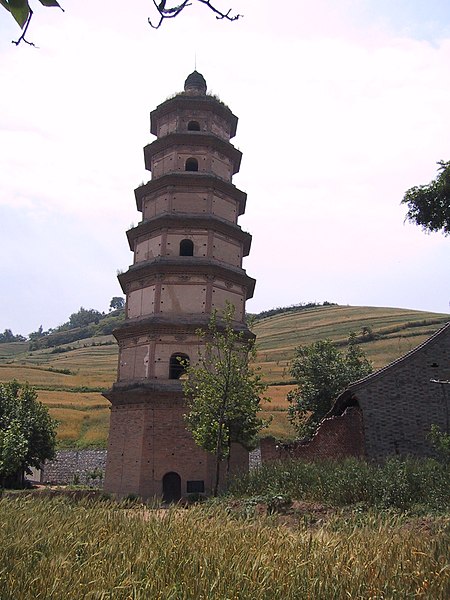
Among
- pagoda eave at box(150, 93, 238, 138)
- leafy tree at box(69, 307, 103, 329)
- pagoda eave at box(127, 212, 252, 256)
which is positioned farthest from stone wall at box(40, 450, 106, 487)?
leafy tree at box(69, 307, 103, 329)

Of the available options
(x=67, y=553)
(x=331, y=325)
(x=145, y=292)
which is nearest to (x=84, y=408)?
(x=145, y=292)

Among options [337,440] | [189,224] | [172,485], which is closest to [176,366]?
[172,485]

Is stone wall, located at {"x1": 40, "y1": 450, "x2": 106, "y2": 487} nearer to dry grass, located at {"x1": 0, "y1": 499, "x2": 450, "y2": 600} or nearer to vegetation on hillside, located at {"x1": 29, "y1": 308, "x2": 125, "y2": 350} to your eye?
dry grass, located at {"x1": 0, "y1": 499, "x2": 450, "y2": 600}

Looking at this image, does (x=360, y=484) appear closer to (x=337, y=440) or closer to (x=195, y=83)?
(x=337, y=440)

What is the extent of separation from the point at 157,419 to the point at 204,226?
8.72m

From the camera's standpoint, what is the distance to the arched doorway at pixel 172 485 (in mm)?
22047

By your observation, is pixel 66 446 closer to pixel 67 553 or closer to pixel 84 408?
pixel 84 408

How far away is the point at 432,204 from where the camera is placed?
1489 cm

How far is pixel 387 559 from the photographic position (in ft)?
17.6

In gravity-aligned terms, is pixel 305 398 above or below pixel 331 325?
below

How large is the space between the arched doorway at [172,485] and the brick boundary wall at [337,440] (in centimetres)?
444

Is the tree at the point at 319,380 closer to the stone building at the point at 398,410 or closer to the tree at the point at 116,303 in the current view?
the stone building at the point at 398,410

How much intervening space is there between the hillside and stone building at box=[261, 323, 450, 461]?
41.1ft

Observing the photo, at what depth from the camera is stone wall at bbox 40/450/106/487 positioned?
37.8m
